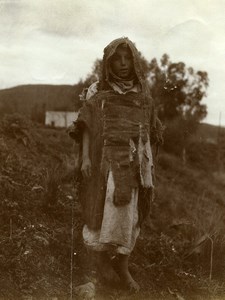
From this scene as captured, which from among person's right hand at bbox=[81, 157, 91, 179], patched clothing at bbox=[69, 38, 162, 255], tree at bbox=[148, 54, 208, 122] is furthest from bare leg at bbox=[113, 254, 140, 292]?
tree at bbox=[148, 54, 208, 122]

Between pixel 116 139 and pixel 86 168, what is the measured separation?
38 cm

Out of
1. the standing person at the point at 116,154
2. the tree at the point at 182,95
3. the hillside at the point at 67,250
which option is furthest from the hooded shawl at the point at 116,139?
the tree at the point at 182,95

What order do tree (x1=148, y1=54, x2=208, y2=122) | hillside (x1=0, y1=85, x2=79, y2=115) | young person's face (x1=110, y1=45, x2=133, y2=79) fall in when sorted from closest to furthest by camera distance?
young person's face (x1=110, y1=45, x2=133, y2=79) < tree (x1=148, y1=54, x2=208, y2=122) < hillside (x1=0, y1=85, x2=79, y2=115)

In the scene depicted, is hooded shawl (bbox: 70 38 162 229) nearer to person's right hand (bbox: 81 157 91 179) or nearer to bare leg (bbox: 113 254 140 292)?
person's right hand (bbox: 81 157 91 179)

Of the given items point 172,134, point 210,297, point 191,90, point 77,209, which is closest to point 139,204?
point 210,297

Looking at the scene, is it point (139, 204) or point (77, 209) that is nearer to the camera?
point (139, 204)

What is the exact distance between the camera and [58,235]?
5.23m

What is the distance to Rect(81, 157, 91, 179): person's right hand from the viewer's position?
4216 millimetres

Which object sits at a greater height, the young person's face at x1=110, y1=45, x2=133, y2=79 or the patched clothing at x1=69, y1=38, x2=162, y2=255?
the young person's face at x1=110, y1=45, x2=133, y2=79

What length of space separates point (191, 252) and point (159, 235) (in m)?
0.81

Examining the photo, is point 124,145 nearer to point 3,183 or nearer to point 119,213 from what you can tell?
point 119,213

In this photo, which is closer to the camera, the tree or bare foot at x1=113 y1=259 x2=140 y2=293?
bare foot at x1=113 y1=259 x2=140 y2=293

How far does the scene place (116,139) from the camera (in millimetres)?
4125

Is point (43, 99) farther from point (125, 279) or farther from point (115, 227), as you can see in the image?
point (115, 227)
